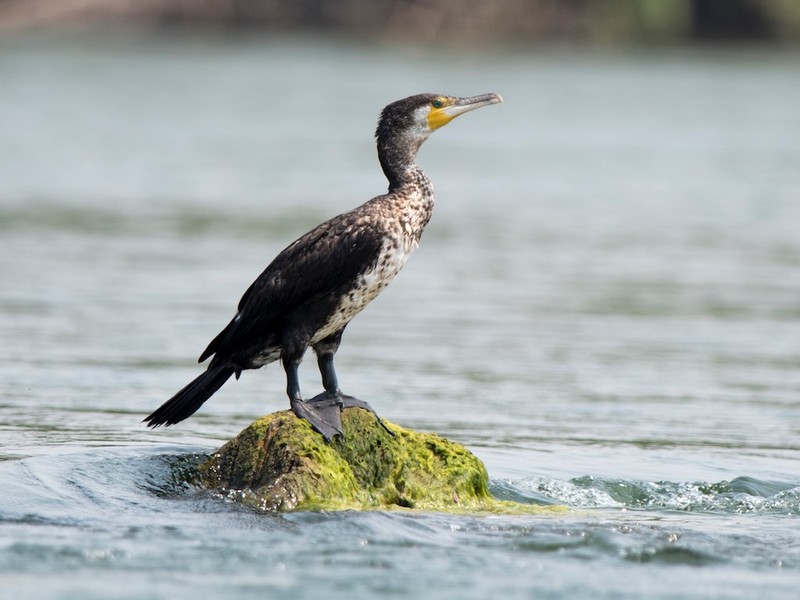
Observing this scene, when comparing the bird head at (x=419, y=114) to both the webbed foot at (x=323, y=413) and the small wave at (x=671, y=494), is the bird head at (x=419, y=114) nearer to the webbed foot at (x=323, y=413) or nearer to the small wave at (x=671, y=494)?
the webbed foot at (x=323, y=413)

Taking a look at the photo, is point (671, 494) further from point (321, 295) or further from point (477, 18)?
point (477, 18)

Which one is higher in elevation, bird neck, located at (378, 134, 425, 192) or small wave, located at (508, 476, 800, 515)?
bird neck, located at (378, 134, 425, 192)

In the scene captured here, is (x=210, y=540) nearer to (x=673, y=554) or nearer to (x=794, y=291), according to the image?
(x=673, y=554)

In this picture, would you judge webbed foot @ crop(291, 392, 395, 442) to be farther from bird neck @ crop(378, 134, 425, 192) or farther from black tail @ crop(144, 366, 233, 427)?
bird neck @ crop(378, 134, 425, 192)

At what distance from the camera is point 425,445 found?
6.70 metres

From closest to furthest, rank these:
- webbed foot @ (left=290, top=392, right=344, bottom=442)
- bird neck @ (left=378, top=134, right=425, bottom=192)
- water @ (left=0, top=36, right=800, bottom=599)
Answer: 1. water @ (left=0, top=36, right=800, bottom=599)
2. webbed foot @ (left=290, top=392, right=344, bottom=442)
3. bird neck @ (left=378, top=134, right=425, bottom=192)

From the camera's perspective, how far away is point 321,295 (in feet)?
21.1

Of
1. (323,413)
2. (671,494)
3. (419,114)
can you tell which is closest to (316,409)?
(323,413)

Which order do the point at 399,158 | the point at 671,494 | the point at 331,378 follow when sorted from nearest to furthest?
1. the point at 331,378
2. the point at 399,158
3. the point at 671,494

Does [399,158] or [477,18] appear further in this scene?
[477,18]

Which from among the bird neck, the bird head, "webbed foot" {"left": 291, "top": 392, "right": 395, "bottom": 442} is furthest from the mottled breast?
the bird head

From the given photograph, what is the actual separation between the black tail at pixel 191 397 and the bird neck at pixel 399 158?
1063 millimetres

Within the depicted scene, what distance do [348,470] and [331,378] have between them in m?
0.39

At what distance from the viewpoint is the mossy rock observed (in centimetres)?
632
